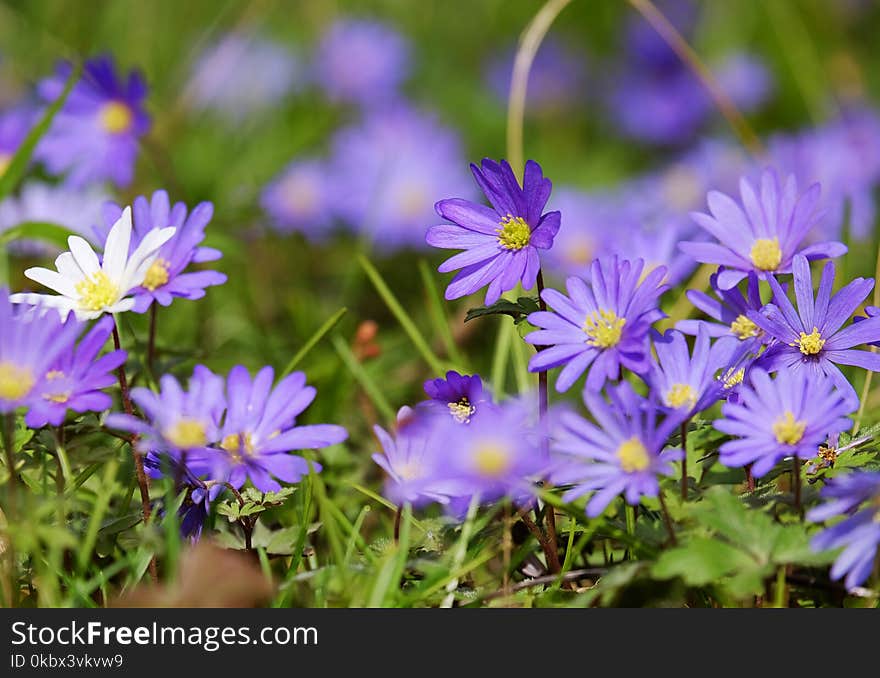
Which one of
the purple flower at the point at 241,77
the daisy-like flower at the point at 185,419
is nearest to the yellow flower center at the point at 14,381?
the daisy-like flower at the point at 185,419

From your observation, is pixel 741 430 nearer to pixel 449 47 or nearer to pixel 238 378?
pixel 238 378

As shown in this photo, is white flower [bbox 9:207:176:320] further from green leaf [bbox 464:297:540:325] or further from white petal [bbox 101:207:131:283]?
green leaf [bbox 464:297:540:325]

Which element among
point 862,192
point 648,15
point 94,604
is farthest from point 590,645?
point 862,192

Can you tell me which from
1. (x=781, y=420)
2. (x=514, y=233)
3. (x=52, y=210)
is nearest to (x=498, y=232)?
(x=514, y=233)

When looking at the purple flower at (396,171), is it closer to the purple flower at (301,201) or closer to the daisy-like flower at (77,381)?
the purple flower at (301,201)

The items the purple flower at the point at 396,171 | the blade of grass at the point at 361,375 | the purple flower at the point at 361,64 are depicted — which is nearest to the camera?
the blade of grass at the point at 361,375

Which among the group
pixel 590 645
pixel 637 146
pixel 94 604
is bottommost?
pixel 590 645
